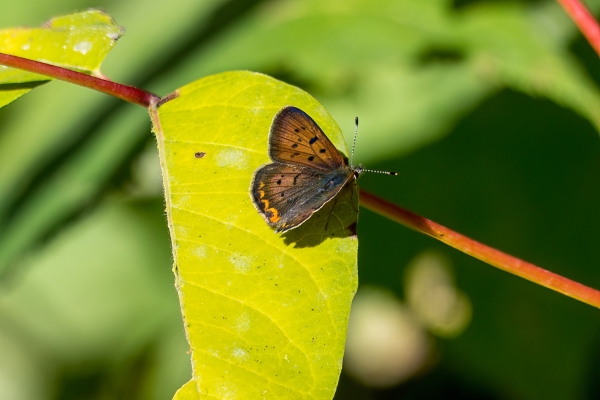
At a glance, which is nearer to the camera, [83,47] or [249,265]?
[249,265]

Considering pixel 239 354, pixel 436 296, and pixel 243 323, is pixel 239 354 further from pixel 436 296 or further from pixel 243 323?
pixel 436 296

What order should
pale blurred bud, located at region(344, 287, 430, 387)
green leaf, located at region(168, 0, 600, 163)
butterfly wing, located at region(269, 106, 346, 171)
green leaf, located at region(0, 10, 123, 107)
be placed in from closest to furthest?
butterfly wing, located at region(269, 106, 346, 171)
green leaf, located at region(0, 10, 123, 107)
green leaf, located at region(168, 0, 600, 163)
pale blurred bud, located at region(344, 287, 430, 387)

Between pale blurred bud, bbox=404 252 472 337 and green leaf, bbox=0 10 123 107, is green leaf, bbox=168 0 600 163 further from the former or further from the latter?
green leaf, bbox=0 10 123 107

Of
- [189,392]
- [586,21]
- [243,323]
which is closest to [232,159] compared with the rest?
[243,323]

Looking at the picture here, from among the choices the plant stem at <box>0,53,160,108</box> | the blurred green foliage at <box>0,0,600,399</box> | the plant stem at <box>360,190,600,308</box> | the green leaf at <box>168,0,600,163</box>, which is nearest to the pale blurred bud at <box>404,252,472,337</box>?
the blurred green foliage at <box>0,0,600,399</box>

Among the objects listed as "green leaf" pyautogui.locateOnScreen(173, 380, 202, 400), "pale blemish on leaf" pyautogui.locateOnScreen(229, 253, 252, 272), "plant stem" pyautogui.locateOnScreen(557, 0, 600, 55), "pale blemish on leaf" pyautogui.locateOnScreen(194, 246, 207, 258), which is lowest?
"green leaf" pyautogui.locateOnScreen(173, 380, 202, 400)

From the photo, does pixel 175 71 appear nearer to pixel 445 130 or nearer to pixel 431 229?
pixel 445 130
